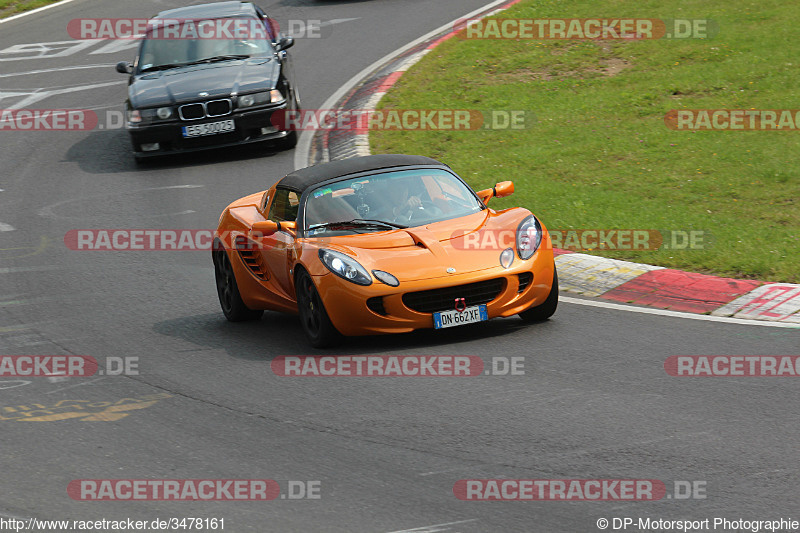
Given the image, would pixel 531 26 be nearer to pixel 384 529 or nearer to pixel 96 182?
pixel 96 182

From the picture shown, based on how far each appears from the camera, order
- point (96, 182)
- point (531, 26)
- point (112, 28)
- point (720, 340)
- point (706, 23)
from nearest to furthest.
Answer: point (720, 340) < point (96, 182) < point (706, 23) < point (531, 26) < point (112, 28)

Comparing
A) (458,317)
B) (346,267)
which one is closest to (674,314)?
(458,317)

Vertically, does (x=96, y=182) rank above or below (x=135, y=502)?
below

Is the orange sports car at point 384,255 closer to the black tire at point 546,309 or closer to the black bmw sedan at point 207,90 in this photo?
the black tire at point 546,309

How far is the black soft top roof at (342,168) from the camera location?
9641 mm

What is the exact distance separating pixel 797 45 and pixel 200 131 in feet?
31.2

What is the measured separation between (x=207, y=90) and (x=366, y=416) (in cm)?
1026

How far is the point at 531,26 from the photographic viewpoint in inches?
853

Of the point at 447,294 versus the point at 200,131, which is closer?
the point at 447,294

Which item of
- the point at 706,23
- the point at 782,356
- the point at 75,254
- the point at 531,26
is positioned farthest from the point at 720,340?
the point at 531,26

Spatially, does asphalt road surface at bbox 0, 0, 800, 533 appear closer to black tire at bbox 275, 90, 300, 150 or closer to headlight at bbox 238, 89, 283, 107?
headlight at bbox 238, 89, 283, 107

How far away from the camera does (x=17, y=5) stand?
107 ft

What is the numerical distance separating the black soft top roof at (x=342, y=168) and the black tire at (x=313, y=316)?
3.44 feet

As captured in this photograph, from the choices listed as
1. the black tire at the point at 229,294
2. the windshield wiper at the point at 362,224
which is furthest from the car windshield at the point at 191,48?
the windshield wiper at the point at 362,224
